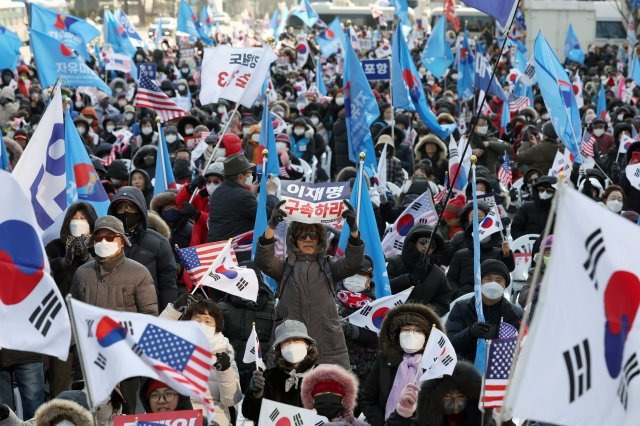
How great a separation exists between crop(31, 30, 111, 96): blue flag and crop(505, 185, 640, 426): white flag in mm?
11448

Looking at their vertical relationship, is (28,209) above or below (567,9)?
above

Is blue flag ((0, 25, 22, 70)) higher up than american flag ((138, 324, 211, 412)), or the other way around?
american flag ((138, 324, 211, 412))

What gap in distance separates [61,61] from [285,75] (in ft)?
44.7

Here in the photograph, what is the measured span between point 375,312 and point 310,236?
2.23 ft

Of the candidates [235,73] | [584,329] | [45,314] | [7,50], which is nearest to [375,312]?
[45,314]

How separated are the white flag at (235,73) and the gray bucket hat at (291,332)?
7.07 m

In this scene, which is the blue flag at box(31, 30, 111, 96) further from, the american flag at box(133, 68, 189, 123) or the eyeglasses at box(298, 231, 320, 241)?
the eyeglasses at box(298, 231, 320, 241)

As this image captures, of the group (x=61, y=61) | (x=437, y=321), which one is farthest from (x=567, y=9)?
(x=437, y=321)

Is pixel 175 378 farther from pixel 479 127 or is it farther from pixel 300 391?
pixel 479 127

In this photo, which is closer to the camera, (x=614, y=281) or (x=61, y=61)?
(x=614, y=281)

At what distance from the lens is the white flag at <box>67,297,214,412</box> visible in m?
5.38

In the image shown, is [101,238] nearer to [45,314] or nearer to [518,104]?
[45,314]

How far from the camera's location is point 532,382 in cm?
461

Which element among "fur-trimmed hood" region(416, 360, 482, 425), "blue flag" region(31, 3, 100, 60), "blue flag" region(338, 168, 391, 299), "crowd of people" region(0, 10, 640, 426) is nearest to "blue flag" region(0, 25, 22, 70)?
"blue flag" region(31, 3, 100, 60)
